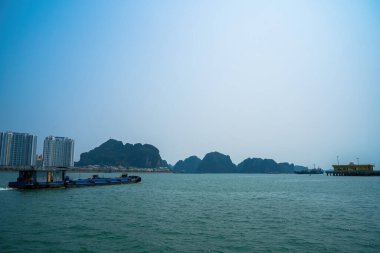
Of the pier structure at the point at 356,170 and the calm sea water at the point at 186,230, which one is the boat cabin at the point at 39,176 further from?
the pier structure at the point at 356,170

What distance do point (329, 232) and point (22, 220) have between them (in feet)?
108

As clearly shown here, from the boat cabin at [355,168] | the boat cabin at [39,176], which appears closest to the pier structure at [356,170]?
the boat cabin at [355,168]

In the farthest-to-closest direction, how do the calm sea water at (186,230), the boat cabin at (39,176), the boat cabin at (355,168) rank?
the boat cabin at (355,168), the boat cabin at (39,176), the calm sea water at (186,230)

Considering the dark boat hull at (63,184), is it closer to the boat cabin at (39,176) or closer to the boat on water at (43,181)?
the boat on water at (43,181)

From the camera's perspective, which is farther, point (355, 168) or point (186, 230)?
point (355, 168)

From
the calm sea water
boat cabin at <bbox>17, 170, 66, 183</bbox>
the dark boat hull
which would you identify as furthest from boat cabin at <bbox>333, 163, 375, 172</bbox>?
boat cabin at <bbox>17, 170, 66, 183</bbox>

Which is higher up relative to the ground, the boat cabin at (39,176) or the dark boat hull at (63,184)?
the boat cabin at (39,176)

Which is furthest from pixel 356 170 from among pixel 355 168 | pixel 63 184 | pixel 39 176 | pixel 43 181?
pixel 39 176

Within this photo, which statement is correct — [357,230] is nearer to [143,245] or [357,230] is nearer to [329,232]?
[329,232]

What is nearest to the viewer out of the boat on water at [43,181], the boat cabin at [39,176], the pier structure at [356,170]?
the boat on water at [43,181]

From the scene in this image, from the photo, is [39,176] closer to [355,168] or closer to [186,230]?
[186,230]

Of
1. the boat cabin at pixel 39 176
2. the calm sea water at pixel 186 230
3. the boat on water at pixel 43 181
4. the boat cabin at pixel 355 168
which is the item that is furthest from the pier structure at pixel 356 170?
the boat cabin at pixel 39 176

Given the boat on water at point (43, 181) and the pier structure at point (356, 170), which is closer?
the boat on water at point (43, 181)

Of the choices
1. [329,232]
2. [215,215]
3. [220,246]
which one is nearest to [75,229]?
[220,246]
